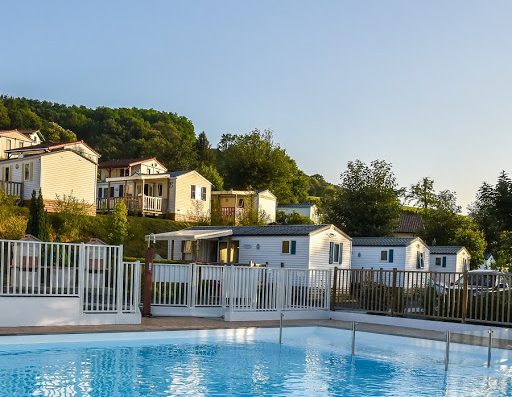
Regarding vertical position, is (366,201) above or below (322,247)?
above

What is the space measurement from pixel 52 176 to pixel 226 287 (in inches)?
939

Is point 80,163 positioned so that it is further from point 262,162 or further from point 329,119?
point 262,162

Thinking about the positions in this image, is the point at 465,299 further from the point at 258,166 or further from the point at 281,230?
the point at 258,166

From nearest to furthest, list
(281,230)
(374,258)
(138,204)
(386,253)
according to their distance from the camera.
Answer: (281,230), (386,253), (374,258), (138,204)

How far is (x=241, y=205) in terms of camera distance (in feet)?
163

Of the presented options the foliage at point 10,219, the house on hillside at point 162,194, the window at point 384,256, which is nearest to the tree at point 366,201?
the house on hillside at point 162,194

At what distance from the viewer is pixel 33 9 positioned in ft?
67.9

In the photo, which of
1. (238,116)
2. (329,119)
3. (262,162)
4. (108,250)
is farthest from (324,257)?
(262,162)

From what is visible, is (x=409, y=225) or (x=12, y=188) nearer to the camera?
(x=12, y=188)

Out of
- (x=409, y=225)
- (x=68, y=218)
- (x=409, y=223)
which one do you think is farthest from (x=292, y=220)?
(x=68, y=218)

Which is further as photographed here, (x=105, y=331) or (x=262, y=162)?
(x=262, y=162)

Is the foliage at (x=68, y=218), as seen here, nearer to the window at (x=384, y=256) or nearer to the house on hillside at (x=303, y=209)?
the window at (x=384, y=256)

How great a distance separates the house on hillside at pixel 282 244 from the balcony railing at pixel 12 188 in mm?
10556

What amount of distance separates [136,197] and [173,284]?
87.0 feet
